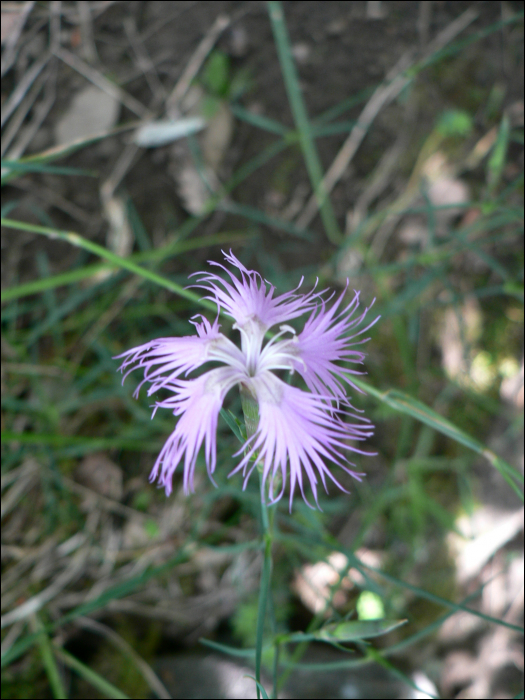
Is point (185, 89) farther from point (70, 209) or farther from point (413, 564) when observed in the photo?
point (413, 564)

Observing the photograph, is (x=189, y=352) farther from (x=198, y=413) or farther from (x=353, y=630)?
(x=353, y=630)

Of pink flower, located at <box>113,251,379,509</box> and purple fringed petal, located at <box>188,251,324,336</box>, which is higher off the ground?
purple fringed petal, located at <box>188,251,324,336</box>

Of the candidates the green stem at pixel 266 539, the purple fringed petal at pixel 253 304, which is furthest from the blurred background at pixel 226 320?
the purple fringed petal at pixel 253 304

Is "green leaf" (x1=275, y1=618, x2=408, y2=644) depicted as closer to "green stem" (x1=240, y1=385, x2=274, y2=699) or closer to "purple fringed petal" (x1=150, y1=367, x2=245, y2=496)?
"green stem" (x1=240, y1=385, x2=274, y2=699)

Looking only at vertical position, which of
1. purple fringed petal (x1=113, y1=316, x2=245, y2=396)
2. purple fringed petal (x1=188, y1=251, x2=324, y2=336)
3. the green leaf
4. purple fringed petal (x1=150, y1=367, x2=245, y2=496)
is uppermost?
purple fringed petal (x1=188, y1=251, x2=324, y2=336)

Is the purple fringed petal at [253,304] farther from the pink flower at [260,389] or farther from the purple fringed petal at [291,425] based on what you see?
the purple fringed petal at [291,425]

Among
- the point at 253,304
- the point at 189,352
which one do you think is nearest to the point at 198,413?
the point at 189,352

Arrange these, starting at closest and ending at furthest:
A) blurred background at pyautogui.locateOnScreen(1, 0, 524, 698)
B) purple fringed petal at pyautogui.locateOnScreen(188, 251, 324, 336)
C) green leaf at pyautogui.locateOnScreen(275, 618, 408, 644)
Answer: green leaf at pyautogui.locateOnScreen(275, 618, 408, 644)
purple fringed petal at pyautogui.locateOnScreen(188, 251, 324, 336)
blurred background at pyautogui.locateOnScreen(1, 0, 524, 698)

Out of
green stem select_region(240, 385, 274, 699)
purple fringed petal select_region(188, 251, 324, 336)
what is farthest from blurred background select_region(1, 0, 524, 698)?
purple fringed petal select_region(188, 251, 324, 336)

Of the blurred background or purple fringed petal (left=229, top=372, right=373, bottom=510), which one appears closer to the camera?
purple fringed petal (left=229, top=372, right=373, bottom=510)
